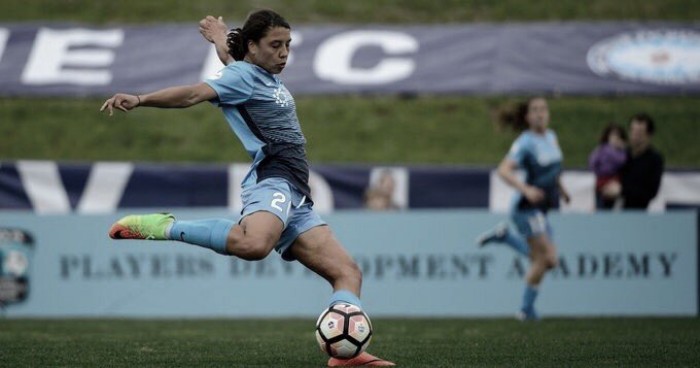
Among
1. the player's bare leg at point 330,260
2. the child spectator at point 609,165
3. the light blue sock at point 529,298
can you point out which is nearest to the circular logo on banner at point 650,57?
the child spectator at point 609,165

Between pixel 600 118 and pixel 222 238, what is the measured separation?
47.8ft

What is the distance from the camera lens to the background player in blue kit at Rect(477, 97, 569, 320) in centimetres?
1293

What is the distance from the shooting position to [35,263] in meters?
14.7

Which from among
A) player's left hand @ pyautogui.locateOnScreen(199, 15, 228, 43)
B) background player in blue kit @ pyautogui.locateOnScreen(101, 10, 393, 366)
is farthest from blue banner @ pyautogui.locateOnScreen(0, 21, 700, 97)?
background player in blue kit @ pyautogui.locateOnScreen(101, 10, 393, 366)

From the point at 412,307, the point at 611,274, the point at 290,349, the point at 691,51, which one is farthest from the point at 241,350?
the point at 691,51

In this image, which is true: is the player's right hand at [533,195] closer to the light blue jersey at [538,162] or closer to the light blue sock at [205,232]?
the light blue jersey at [538,162]

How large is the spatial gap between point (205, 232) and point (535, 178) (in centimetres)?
629

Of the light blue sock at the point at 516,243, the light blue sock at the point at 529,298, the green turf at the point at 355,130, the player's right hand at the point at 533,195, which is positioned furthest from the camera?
the green turf at the point at 355,130

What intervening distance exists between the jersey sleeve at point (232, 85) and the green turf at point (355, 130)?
1243 cm

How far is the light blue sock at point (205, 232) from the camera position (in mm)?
7473

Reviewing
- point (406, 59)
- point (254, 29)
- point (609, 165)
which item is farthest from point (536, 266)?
point (406, 59)

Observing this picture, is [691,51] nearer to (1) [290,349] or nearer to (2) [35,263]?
(2) [35,263]

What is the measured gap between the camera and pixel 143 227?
7.64m

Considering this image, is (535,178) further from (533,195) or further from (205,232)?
(205,232)
